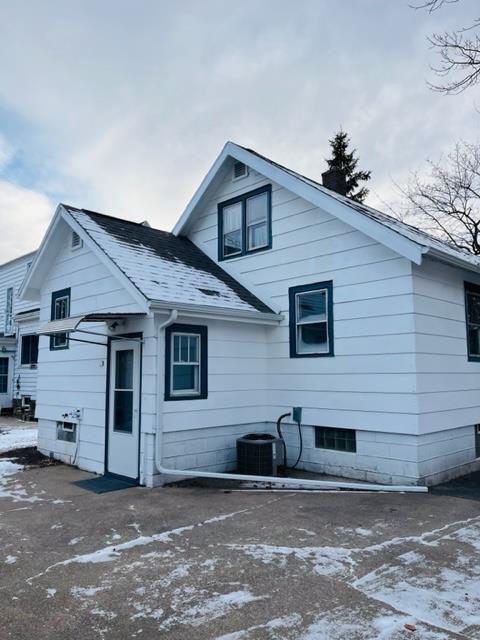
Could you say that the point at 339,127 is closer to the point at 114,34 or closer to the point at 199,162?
the point at 199,162

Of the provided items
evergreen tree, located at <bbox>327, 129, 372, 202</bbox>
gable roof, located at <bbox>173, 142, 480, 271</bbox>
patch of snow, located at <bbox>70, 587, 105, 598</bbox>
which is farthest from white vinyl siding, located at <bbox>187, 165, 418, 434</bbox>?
evergreen tree, located at <bbox>327, 129, 372, 202</bbox>

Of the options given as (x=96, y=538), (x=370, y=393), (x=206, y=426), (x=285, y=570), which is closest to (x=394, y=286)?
(x=370, y=393)

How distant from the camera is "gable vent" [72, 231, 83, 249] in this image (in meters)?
9.54

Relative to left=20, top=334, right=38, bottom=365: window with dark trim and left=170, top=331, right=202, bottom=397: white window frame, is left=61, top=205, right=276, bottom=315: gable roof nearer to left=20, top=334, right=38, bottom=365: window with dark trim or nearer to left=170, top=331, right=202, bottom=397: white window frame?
left=170, top=331, right=202, bottom=397: white window frame

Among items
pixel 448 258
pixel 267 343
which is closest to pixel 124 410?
pixel 267 343

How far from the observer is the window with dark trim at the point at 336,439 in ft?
26.3

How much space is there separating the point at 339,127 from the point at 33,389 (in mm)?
22041

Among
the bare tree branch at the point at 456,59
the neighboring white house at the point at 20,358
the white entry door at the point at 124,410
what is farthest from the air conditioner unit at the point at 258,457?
the neighboring white house at the point at 20,358

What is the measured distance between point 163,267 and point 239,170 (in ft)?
10.3

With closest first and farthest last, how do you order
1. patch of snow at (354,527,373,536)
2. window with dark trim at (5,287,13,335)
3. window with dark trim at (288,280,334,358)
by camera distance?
patch of snow at (354,527,373,536) → window with dark trim at (288,280,334,358) → window with dark trim at (5,287,13,335)

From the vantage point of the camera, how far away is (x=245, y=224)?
1025 centimetres

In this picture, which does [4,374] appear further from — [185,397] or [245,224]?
[185,397]

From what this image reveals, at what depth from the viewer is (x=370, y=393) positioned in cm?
A: 773

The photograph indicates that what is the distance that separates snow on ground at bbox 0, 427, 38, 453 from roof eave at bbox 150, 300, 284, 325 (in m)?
6.10
